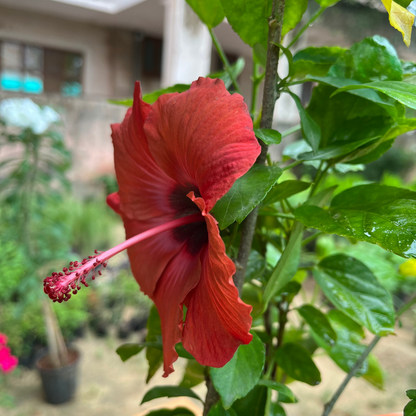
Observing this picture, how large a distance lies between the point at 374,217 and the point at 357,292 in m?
0.15

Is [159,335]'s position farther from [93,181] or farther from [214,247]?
[93,181]

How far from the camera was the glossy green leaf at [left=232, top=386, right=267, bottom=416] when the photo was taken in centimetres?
45

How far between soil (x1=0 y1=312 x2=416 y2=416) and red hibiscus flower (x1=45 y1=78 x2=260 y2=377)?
1.56m

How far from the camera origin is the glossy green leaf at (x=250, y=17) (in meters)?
0.39

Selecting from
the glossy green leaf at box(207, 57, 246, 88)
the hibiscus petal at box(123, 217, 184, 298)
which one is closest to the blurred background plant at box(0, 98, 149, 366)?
the glossy green leaf at box(207, 57, 246, 88)

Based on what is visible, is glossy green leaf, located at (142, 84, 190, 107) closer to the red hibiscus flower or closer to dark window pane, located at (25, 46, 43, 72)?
the red hibiscus flower

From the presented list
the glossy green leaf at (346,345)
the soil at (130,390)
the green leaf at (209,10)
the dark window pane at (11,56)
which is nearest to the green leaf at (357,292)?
the glossy green leaf at (346,345)

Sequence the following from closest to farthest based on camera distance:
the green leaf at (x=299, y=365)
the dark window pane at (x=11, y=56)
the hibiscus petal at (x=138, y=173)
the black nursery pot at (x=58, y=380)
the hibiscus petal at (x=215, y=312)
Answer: the hibiscus petal at (x=215, y=312) < the hibiscus petal at (x=138, y=173) < the green leaf at (x=299, y=365) < the black nursery pot at (x=58, y=380) < the dark window pane at (x=11, y=56)

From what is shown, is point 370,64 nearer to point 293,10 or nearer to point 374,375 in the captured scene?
point 293,10

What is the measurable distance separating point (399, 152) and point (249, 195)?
4957mm

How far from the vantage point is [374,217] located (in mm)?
330

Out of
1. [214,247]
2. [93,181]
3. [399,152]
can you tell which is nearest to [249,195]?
[214,247]

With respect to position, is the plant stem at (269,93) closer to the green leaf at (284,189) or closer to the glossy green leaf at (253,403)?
the green leaf at (284,189)

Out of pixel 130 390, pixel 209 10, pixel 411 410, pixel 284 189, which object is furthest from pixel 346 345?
pixel 130 390
